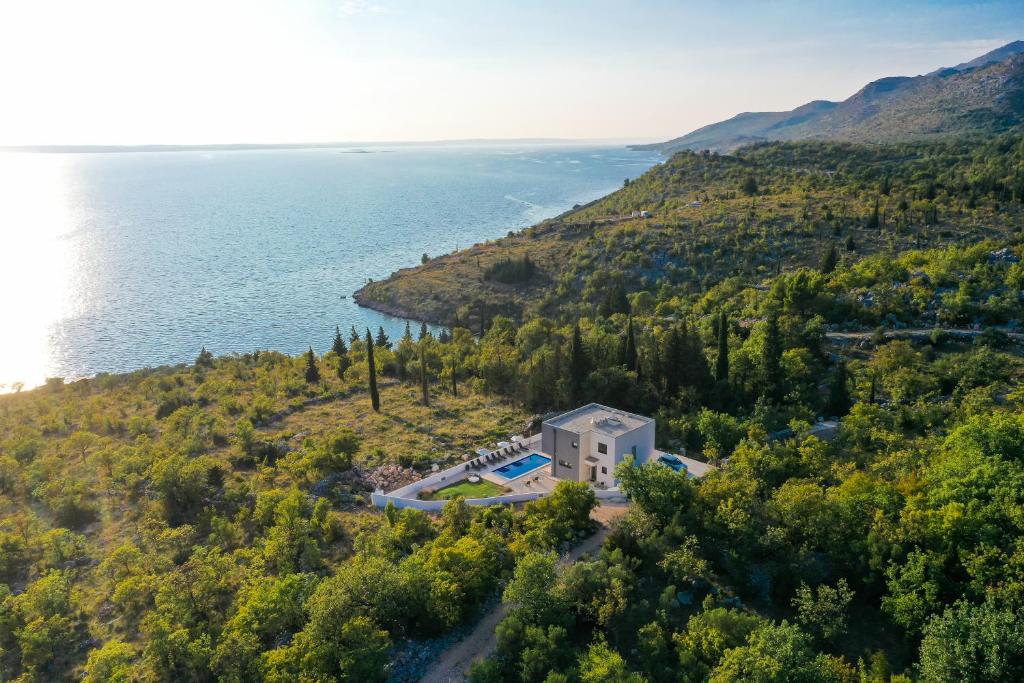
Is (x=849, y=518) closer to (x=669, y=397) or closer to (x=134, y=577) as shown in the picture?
(x=669, y=397)

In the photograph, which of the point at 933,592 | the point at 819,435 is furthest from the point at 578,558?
the point at 819,435

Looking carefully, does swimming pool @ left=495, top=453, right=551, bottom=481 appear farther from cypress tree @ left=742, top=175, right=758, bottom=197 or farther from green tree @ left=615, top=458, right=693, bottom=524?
cypress tree @ left=742, top=175, right=758, bottom=197

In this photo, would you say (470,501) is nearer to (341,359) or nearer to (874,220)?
(341,359)

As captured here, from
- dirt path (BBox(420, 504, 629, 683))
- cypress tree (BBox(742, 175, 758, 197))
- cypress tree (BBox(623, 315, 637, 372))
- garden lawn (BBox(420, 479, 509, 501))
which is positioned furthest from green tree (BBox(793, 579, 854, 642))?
cypress tree (BBox(742, 175, 758, 197))

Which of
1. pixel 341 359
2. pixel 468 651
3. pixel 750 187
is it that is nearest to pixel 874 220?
pixel 750 187

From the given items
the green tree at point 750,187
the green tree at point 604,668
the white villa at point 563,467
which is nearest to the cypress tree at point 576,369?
the white villa at point 563,467

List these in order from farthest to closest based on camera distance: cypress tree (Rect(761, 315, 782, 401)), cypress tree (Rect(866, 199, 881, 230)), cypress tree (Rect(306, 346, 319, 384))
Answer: cypress tree (Rect(866, 199, 881, 230)) < cypress tree (Rect(306, 346, 319, 384)) < cypress tree (Rect(761, 315, 782, 401))

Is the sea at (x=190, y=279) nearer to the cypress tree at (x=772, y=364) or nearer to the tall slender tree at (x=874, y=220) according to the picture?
the cypress tree at (x=772, y=364)
